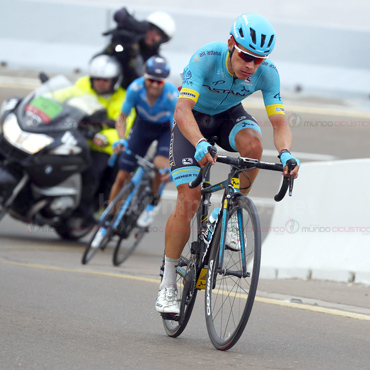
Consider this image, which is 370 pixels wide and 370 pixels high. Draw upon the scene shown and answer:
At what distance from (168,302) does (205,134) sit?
1.12m

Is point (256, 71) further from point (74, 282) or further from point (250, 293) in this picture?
point (74, 282)

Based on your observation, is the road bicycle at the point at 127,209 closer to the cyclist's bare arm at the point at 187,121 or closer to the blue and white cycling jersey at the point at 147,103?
the blue and white cycling jersey at the point at 147,103

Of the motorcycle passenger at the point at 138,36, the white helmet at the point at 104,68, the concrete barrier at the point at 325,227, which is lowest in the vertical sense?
the concrete barrier at the point at 325,227

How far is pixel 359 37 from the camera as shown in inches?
827

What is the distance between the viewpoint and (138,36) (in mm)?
13453

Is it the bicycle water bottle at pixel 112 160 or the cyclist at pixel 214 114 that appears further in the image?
the bicycle water bottle at pixel 112 160

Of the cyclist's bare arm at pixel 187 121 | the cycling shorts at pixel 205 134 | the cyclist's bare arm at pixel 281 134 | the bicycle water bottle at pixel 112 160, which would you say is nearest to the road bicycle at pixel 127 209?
the bicycle water bottle at pixel 112 160

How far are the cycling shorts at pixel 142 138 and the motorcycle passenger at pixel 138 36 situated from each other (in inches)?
118

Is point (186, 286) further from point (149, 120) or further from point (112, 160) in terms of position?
point (112, 160)

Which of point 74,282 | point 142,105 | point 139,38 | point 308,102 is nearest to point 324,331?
point 74,282

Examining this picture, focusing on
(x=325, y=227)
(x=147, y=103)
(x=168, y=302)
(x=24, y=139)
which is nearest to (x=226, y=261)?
(x=168, y=302)

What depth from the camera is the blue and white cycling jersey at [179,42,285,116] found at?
539 centimetres

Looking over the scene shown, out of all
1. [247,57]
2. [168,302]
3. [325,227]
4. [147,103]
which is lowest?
[168,302]

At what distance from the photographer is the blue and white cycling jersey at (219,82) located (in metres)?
5.39
